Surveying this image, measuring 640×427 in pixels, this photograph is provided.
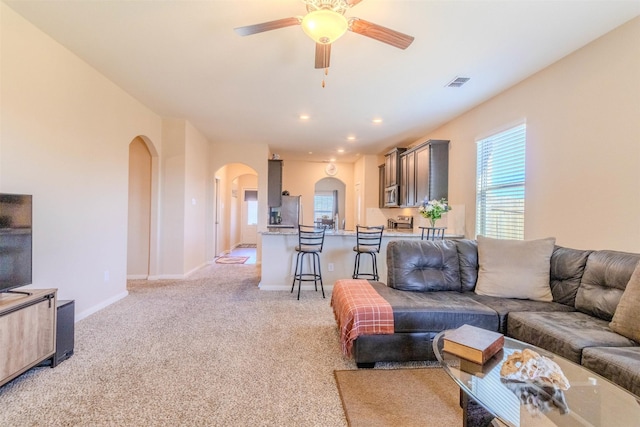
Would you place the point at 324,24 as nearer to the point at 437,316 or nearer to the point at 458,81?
the point at 437,316

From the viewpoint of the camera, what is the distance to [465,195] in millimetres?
4629

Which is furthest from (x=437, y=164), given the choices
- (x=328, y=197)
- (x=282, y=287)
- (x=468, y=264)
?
(x=328, y=197)

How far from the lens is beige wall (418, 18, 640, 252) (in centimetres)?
243

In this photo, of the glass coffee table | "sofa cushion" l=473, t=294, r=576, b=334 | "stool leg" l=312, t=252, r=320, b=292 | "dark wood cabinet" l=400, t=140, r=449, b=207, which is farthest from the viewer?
"dark wood cabinet" l=400, t=140, r=449, b=207

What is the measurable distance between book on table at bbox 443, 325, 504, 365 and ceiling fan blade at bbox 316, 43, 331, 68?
6.66 feet

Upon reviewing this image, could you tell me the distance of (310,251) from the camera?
171 inches

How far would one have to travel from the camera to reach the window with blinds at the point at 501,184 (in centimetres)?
362

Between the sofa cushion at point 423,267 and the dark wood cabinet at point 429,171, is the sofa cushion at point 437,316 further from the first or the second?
the dark wood cabinet at point 429,171

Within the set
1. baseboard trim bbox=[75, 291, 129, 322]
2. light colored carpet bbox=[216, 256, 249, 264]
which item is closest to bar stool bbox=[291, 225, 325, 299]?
baseboard trim bbox=[75, 291, 129, 322]

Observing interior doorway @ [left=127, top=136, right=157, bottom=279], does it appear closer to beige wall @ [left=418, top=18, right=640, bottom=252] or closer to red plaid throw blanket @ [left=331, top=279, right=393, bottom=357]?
red plaid throw blanket @ [left=331, top=279, right=393, bottom=357]

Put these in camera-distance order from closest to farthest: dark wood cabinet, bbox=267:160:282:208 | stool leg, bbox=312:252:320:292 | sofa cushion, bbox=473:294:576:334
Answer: sofa cushion, bbox=473:294:576:334
stool leg, bbox=312:252:320:292
dark wood cabinet, bbox=267:160:282:208

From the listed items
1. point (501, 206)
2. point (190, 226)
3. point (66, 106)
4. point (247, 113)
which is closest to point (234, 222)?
point (190, 226)

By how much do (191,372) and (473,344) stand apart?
1.92 meters

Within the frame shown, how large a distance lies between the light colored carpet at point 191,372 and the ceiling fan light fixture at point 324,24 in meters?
2.28
